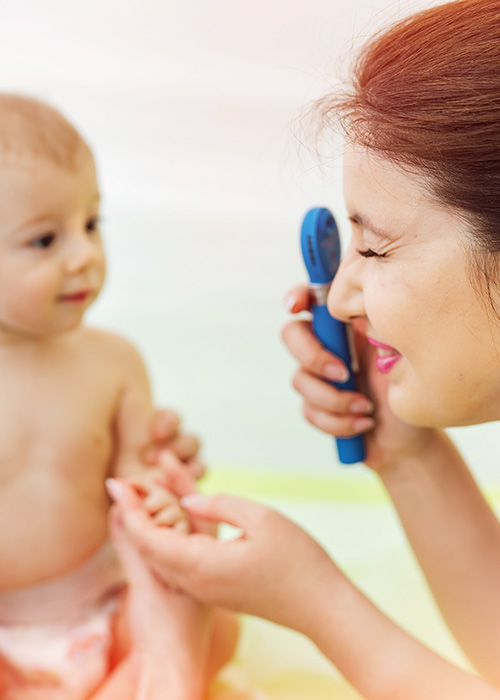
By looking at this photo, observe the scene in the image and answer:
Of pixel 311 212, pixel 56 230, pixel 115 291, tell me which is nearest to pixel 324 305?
pixel 311 212

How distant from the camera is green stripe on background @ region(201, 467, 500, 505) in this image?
1242 mm

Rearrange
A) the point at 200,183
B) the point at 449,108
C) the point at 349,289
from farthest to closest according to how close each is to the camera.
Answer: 1. the point at 200,183
2. the point at 349,289
3. the point at 449,108

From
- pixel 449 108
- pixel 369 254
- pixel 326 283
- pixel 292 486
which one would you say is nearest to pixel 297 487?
pixel 292 486

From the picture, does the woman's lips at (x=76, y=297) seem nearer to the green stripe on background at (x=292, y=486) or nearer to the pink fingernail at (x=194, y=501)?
the pink fingernail at (x=194, y=501)

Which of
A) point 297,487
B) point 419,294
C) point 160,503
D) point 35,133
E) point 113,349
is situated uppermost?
point 35,133

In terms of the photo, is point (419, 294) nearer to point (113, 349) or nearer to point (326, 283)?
point (326, 283)

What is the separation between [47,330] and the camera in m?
0.77

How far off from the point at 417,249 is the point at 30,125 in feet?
1.19

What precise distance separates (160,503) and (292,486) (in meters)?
0.50

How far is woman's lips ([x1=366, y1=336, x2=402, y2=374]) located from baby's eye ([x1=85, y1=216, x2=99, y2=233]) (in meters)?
0.29

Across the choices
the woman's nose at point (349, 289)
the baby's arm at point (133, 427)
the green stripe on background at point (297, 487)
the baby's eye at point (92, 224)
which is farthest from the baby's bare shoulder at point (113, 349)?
the green stripe on background at point (297, 487)

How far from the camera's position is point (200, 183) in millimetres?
1628

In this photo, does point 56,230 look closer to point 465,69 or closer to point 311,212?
point 311,212

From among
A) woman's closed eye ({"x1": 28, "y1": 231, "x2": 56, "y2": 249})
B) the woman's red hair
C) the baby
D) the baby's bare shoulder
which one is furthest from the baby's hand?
the woman's red hair
